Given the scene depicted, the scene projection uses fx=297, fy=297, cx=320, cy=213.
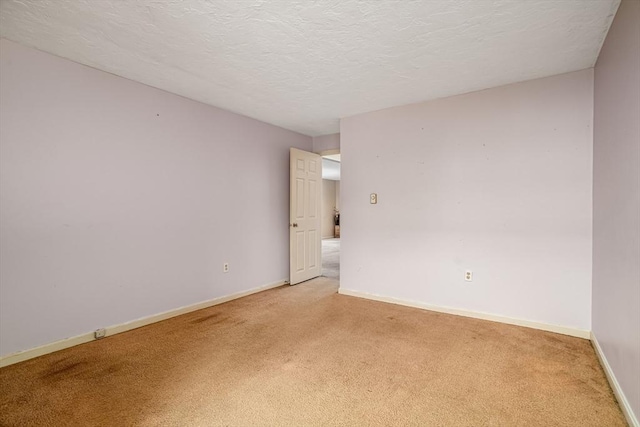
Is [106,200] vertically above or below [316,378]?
above

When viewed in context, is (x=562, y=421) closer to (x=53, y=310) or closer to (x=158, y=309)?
(x=158, y=309)

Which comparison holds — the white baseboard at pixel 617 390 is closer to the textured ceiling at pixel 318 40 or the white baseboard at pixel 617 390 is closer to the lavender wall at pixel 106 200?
the textured ceiling at pixel 318 40

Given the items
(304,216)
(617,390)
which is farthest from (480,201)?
(304,216)

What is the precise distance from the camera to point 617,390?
1788 millimetres

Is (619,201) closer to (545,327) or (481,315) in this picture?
(545,327)

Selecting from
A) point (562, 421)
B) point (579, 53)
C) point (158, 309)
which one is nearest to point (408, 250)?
point (562, 421)

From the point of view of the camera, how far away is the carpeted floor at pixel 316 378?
1655 millimetres

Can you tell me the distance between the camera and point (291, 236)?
15.0 ft

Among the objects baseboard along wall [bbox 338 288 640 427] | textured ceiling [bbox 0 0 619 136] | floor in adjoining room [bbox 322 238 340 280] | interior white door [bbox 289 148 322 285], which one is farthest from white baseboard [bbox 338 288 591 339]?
textured ceiling [bbox 0 0 619 136]

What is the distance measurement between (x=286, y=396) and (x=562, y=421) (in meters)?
1.54

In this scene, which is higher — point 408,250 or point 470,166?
point 470,166

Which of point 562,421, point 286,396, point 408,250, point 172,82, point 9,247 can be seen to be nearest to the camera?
point 562,421

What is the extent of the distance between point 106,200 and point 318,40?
2.33m

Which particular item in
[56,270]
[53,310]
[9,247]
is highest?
[9,247]
